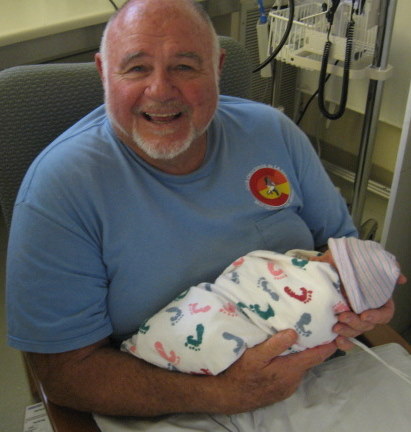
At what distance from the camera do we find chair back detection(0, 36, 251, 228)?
101 centimetres

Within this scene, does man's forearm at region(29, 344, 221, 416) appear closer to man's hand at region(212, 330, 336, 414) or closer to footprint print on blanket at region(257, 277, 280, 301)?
man's hand at region(212, 330, 336, 414)

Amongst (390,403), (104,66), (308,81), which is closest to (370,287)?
(390,403)

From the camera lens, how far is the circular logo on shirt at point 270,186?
3.68 ft

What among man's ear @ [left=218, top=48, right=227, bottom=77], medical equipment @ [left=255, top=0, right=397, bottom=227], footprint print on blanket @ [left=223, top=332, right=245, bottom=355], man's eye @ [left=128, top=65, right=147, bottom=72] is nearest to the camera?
footprint print on blanket @ [left=223, top=332, right=245, bottom=355]

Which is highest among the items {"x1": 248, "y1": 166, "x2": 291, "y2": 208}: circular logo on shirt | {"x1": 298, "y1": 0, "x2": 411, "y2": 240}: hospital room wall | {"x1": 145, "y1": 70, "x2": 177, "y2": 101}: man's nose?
{"x1": 145, "y1": 70, "x2": 177, "y2": 101}: man's nose

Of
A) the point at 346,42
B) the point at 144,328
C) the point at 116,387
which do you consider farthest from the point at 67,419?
the point at 346,42

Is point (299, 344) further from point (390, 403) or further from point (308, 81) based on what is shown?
point (308, 81)

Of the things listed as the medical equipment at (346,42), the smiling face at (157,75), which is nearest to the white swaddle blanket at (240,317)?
the smiling face at (157,75)

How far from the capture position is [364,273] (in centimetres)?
91

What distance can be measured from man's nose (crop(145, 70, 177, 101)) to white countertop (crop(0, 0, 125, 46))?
0.75 m

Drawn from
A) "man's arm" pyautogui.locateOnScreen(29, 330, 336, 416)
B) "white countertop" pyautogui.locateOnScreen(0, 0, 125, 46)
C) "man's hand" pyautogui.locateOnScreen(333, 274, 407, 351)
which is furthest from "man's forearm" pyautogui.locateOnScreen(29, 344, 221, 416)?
"white countertop" pyautogui.locateOnScreen(0, 0, 125, 46)

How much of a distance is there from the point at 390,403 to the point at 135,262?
1.76 feet

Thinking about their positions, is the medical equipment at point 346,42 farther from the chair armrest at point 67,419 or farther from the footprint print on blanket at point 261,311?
the chair armrest at point 67,419

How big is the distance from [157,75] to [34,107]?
255 millimetres
